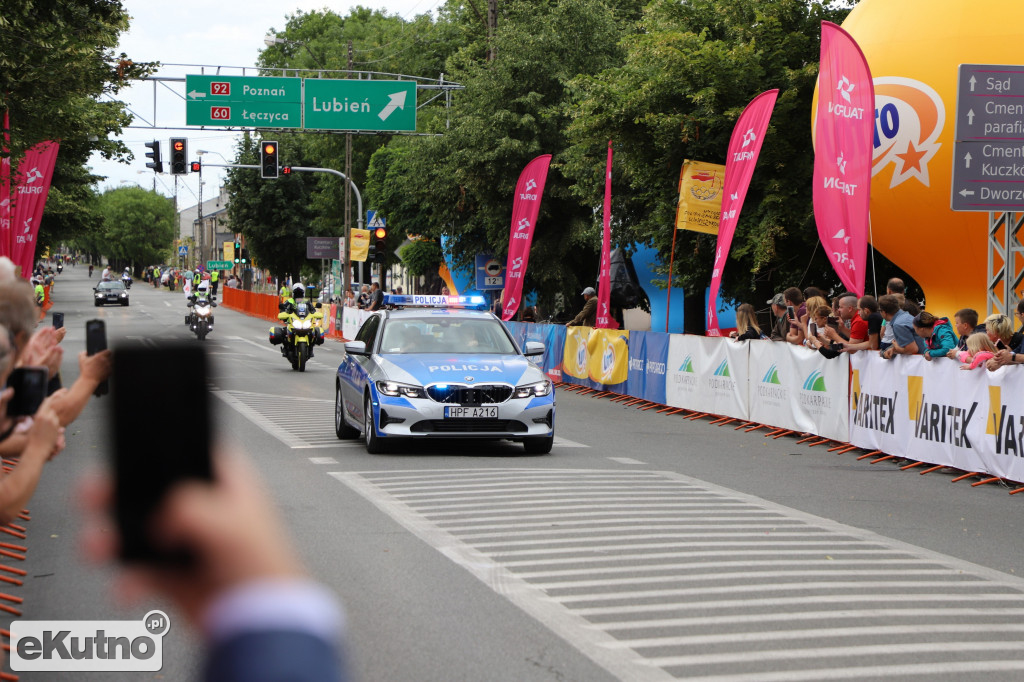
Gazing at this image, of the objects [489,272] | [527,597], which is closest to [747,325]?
[527,597]

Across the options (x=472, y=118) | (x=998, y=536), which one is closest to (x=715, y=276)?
(x=998, y=536)

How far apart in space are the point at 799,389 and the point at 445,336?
4.71m

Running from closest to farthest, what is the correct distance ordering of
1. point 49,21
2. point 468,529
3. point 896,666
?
1. point 896,666
2. point 468,529
3. point 49,21

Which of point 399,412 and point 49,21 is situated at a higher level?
point 49,21

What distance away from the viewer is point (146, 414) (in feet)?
6.01

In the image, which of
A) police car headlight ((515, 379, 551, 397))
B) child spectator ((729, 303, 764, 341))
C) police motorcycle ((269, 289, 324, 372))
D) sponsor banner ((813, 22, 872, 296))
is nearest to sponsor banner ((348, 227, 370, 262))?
police motorcycle ((269, 289, 324, 372))

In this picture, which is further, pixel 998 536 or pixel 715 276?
pixel 715 276

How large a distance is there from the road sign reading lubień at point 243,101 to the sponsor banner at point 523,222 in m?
14.4

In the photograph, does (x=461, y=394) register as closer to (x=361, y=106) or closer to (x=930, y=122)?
(x=930, y=122)

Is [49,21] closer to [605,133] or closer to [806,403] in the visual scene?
[605,133]

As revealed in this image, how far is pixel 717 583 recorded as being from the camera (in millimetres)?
7504

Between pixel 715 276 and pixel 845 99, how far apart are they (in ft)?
12.4

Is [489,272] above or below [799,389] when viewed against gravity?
above

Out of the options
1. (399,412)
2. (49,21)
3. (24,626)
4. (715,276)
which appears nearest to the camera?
(24,626)
